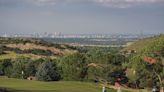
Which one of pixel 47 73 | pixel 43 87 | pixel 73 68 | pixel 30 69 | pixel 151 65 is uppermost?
pixel 151 65

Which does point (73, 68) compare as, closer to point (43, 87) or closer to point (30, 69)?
point (30, 69)

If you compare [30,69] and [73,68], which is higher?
[73,68]

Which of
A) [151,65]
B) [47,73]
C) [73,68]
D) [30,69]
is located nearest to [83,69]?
[73,68]

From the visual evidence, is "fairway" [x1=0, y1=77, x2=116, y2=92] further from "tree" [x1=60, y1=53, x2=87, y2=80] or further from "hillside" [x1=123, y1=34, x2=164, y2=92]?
"tree" [x1=60, y1=53, x2=87, y2=80]

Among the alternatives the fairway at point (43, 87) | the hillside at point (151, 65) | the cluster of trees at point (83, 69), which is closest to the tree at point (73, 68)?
the cluster of trees at point (83, 69)

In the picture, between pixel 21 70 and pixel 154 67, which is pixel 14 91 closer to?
pixel 154 67

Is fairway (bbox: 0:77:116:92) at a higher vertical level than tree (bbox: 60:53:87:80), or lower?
higher

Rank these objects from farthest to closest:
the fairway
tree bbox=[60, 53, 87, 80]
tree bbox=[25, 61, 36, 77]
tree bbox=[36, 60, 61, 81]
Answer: tree bbox=[25, 61, 36, 77] < tree bbox=[60, 53, 87, 80] < tree bbox=[36, 60, 61, 81] < the fairway

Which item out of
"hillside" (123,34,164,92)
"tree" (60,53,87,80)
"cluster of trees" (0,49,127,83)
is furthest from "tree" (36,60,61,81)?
"hillside" (123,34,164,92)

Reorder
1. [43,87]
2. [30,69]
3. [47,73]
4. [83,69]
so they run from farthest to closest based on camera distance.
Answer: [30,69] → [83,69] → [47,73] → [43,87]
